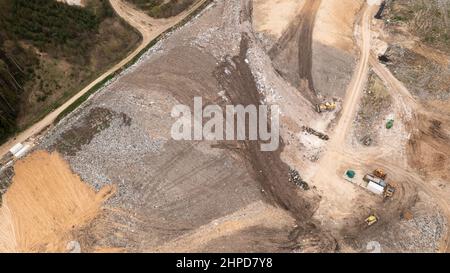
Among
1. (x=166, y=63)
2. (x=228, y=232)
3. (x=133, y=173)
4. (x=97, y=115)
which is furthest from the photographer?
(x=166, y=63)

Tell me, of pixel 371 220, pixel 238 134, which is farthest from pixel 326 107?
pixel 371 220

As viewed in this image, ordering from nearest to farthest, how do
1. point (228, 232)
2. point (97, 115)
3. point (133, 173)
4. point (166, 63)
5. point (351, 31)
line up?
point (228, 232) < point (133, 173) < point (97, 115) < point (166, 63) < point (351, 31)

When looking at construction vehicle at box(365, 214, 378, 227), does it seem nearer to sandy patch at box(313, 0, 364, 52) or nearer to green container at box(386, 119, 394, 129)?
green container at box(386, 119, 394, 129)

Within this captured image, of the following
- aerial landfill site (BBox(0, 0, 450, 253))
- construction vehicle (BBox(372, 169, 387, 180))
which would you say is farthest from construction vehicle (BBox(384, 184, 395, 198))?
construction vehicle (BBox(372, 169, 387, 180))

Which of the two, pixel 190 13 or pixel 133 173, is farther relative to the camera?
pixel 190 13

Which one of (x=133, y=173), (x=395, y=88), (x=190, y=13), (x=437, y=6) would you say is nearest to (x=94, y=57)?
(x=190, y=13)

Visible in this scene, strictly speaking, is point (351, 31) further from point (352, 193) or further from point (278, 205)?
point (278, 205)

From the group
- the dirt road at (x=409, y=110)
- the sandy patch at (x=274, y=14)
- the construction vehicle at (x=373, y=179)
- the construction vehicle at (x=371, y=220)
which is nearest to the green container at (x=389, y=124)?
the dirt road at (x=409, y=110)

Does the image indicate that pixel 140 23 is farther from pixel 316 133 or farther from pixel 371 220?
pixel 371 220
